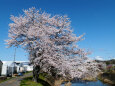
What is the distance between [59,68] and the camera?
19.9m

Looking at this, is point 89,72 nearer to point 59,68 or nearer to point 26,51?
point 59,68

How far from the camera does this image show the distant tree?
20094mm

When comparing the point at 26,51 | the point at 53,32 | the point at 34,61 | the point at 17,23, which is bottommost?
the point at 34,61

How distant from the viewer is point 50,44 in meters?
20.7

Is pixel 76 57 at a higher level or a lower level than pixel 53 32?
lower

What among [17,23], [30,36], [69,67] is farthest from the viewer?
[17,23]

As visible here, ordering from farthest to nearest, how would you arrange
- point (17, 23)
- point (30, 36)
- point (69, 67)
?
point (17, 23)
point (30, 36)
point (69, 67)

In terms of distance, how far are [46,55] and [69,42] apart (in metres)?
5.14

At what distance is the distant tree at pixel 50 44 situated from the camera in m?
20.1

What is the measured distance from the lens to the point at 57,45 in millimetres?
22156

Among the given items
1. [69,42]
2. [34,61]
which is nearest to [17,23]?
[34,61]

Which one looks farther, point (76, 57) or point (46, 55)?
point (76, 57)

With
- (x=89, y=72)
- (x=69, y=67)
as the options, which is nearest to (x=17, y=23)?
(x=69, y=67)

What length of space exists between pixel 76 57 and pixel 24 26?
9.72 metres
